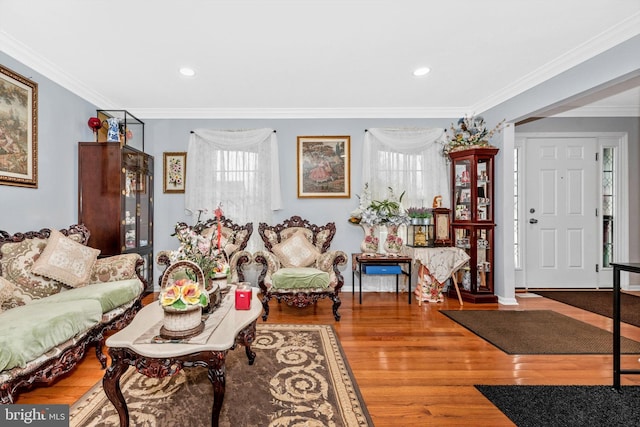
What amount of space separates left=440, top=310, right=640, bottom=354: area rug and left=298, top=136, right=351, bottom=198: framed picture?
2.27 metres

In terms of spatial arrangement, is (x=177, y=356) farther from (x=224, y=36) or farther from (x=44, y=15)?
(x=44, y=15)

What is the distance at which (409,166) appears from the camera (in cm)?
454

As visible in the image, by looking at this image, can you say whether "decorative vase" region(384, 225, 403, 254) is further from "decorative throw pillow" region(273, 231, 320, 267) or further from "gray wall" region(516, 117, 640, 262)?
"gray wall" region(516, 117, 640, 262)

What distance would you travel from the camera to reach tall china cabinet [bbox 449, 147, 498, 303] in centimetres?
404

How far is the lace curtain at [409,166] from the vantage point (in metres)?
4.51

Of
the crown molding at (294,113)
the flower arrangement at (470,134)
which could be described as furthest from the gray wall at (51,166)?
the flower arrangement at (470,134)

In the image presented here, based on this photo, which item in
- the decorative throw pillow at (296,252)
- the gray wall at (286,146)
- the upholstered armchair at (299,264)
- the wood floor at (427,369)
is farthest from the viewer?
the decorative throw pillow at (296,252)

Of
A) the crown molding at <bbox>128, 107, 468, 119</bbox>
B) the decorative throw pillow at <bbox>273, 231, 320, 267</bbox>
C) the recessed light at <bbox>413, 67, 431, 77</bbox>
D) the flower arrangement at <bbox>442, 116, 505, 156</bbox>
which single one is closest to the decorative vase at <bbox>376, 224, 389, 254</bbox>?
the decorative throw pillow at <bbox>273, 231, 320, 267</bbox>

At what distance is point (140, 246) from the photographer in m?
4.04

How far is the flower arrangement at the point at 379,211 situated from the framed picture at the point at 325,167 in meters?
0.31

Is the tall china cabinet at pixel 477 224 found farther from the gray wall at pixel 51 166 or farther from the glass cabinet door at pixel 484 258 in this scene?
the gray wall at pixel 51 166

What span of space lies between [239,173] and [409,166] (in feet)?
8.55

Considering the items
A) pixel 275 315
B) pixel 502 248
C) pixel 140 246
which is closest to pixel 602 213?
pixel 502 248

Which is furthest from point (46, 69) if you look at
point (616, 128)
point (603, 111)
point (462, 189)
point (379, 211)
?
point (616, 128)
